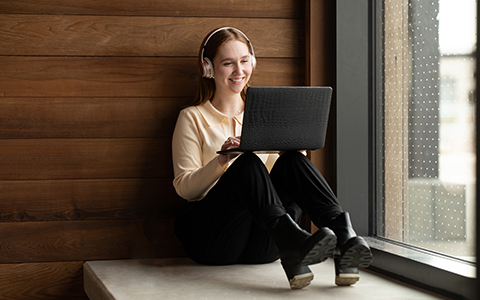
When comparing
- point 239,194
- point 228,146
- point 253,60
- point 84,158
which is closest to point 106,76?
point 84,158

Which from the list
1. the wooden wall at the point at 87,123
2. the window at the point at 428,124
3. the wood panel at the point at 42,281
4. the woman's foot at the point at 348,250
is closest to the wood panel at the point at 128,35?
the wooden wall at the point at 87,123

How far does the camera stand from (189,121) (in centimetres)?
161

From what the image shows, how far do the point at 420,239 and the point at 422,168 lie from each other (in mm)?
211

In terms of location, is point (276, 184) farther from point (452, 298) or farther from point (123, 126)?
point (123, 126)

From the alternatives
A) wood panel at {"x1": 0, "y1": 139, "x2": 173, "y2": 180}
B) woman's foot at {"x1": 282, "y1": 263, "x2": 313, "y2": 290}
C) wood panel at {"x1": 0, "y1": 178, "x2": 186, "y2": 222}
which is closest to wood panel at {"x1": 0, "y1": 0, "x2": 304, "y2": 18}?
wood panel at {"x1": 0, "y1": 139, "x2": 173, "y2": 180}

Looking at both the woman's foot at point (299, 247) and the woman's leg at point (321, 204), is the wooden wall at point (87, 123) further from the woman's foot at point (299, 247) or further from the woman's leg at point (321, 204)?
the woman's foot at point (299, 247)

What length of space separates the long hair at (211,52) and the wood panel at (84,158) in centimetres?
20

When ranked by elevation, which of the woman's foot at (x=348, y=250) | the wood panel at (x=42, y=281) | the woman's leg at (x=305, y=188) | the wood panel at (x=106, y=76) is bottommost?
the wood panel at (x=42, y=281)

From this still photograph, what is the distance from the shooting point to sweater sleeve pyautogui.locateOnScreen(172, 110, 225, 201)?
4.71ft

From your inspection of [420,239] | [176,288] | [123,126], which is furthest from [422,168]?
[123,126]

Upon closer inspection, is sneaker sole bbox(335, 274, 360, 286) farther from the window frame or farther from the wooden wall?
the wooden wall

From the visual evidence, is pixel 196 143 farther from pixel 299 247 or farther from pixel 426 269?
pixel 426 269

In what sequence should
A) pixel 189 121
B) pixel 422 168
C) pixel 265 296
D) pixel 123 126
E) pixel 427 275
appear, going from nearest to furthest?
pixel 265 296, pixel 427 275, pixel 422 168, pixel 189 121, pixel 123 126

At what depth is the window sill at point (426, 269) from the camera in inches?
45.4
